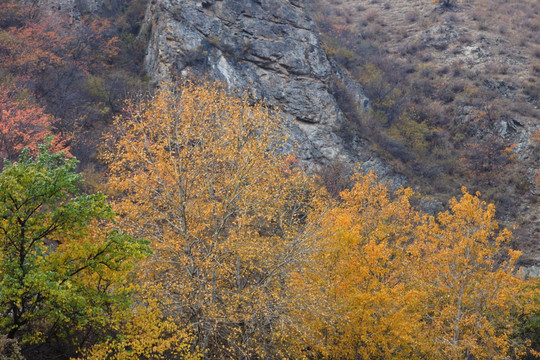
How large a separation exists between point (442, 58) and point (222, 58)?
97.5 feet

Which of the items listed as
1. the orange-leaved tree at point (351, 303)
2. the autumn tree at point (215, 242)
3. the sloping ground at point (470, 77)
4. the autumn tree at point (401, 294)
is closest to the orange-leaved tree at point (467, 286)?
the autumn tree at point (401, 294)

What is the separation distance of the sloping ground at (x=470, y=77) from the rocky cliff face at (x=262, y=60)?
8244 mm

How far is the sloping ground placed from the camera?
3384 centimetres

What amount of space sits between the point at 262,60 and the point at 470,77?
25.0 metres

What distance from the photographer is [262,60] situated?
3559 centimetres

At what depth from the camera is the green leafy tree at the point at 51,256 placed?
772cm

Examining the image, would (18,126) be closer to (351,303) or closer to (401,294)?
(351,303)

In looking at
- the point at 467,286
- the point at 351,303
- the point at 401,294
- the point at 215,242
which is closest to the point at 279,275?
the point at 351,303

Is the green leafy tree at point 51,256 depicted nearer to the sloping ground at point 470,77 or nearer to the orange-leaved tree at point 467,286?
the orange-leaved tree at point 467,286

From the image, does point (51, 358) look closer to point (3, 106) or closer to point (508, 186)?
point (3, 106)

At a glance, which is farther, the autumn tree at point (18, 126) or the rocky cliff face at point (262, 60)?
the rocky cliff face at point (262, 60)

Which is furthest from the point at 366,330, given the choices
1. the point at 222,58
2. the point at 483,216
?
the point at 222,58

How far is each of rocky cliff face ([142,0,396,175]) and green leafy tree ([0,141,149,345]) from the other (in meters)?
23.8

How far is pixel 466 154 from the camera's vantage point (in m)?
37.2
